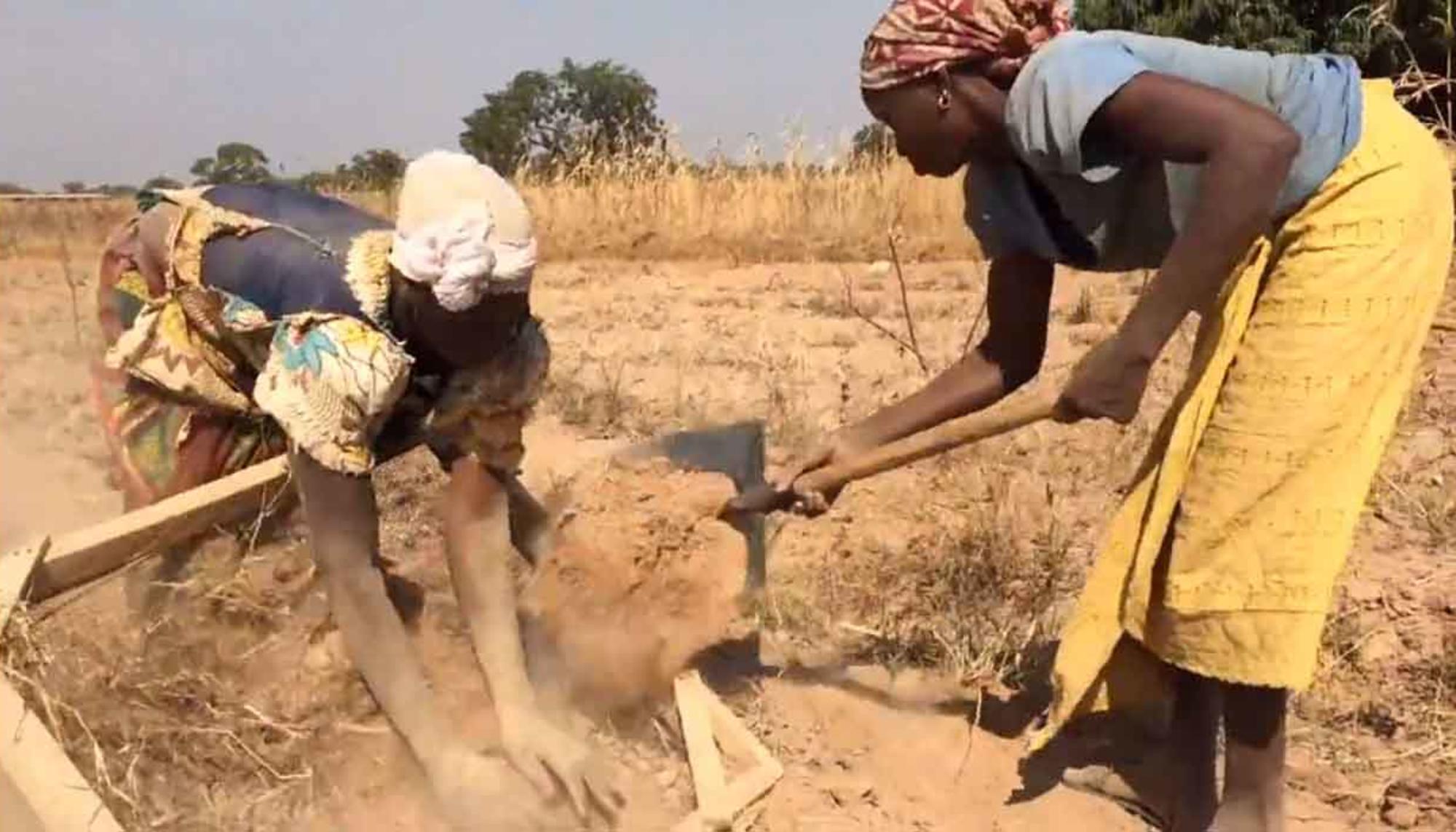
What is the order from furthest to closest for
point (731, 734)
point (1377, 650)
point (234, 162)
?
point (234, 162) → point (1377, 650) → point (731, 734)

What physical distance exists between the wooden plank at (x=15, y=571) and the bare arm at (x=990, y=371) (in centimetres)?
144

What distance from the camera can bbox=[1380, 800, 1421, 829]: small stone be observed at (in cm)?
277

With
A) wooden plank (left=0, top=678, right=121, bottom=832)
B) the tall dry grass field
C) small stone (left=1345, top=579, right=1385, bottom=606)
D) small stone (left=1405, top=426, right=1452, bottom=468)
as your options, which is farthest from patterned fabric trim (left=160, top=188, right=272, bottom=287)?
the tall dry grass field

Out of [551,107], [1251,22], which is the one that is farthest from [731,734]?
[551,107]

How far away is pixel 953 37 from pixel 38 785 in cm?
173

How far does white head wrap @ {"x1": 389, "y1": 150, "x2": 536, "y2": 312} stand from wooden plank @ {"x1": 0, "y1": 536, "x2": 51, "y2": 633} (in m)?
0.77

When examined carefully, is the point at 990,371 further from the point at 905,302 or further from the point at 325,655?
the point at 325,655

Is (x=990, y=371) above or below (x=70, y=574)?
above

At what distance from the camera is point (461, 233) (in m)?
2.31

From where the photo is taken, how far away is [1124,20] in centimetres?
1956

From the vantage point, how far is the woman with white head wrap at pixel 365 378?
2359 millimetres

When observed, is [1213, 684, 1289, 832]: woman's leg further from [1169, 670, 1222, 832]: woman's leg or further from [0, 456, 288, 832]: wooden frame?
[0, 456, 288, 832]: wooden frame

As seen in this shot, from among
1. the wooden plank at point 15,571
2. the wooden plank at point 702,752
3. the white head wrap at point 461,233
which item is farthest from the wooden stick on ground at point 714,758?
the wooden plank at point 15,571

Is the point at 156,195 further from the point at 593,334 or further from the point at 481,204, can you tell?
the point at 593,334
